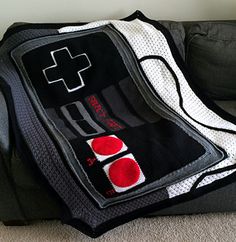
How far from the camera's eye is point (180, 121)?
1468mm

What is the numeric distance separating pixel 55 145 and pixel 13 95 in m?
0.32

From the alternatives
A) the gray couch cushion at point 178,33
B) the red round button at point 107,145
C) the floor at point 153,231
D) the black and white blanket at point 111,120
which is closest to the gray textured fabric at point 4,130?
the black and white blanket at point 111,120

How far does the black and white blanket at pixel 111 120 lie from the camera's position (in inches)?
51.0

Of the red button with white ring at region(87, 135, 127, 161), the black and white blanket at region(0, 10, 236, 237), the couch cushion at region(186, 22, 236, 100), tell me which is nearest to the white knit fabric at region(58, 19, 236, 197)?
the black and white blanket at region(0, 10, 236, 237)

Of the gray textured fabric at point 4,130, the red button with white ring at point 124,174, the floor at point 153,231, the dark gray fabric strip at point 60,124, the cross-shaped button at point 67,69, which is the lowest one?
the floor at point 153,231

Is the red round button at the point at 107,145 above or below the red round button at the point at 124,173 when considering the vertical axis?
above

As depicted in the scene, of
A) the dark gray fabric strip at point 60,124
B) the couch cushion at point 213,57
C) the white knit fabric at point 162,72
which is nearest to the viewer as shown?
the dark gray fabric strip at point 60,124

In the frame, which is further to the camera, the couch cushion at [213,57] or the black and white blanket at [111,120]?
the couch cushion at [213,57]

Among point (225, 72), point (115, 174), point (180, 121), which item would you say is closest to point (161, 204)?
point (115, 174)

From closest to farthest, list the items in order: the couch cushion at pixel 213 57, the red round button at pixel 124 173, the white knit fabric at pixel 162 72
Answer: the red round button at pixel 124 173 < the white knit fabric at pixel 162 72 < the couch cushion at pixel 213 57

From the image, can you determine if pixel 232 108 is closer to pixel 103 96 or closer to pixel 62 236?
pixel 103 96

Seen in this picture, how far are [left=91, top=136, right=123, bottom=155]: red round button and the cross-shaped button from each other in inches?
14.9

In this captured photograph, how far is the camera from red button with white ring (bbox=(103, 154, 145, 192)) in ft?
4.15

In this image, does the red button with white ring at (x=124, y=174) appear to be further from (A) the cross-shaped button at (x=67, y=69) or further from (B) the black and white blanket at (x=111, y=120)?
(A) the cross-shaped button at (x=67, y=69)
